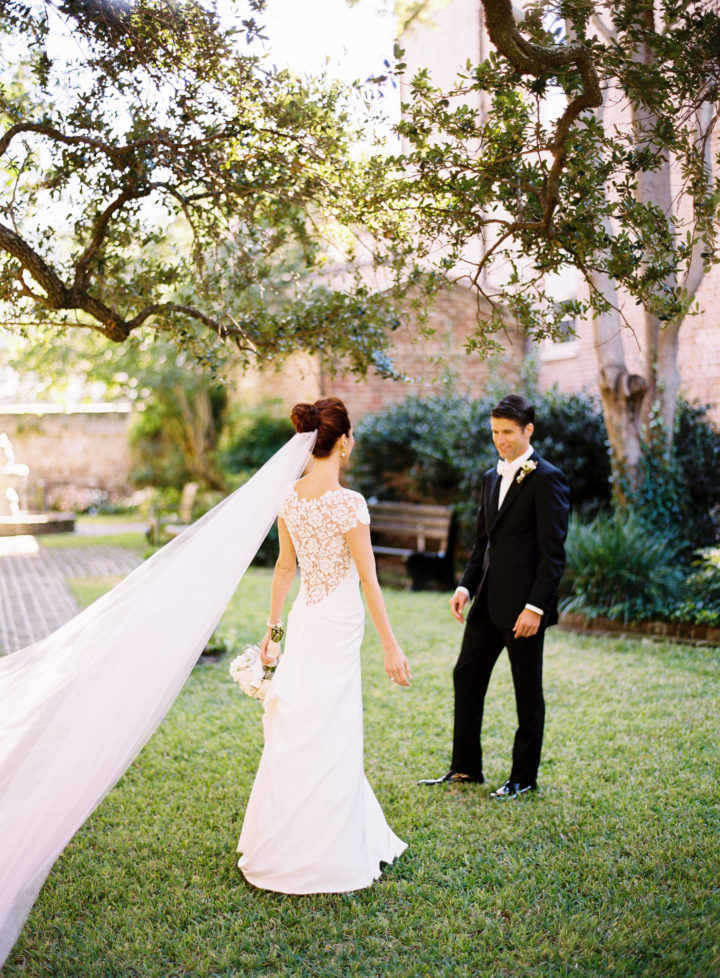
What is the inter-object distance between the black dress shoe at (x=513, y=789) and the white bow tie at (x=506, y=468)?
5.77 ft

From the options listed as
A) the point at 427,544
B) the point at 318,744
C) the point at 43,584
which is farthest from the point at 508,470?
the point at 43,584

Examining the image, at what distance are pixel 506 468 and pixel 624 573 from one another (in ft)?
14.2

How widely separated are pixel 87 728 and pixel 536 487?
262cm

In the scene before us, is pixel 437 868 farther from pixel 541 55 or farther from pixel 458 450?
pixel 458 450

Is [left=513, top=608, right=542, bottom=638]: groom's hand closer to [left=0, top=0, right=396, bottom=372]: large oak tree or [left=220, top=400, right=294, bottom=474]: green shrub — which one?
[left=0, top=0, right=396, bottom=372]: large oak tree

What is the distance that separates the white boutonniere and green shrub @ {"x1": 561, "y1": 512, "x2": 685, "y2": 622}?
4.34m

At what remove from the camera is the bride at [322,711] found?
12.0 ft

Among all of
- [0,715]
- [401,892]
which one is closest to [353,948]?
[401,892]

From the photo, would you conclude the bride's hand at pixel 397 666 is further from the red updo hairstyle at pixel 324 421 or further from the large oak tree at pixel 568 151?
the large oak tree at pixel 568 151

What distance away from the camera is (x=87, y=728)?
336 centimetres

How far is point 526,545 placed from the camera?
15.4ft

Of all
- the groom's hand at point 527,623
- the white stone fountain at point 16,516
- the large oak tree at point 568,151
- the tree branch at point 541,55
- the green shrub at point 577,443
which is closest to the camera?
the tree branch at point 541,55

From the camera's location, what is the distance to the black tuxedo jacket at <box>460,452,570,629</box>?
4.53 m

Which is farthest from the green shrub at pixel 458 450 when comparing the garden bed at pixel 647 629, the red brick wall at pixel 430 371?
the garden bed at pixel 647 629
